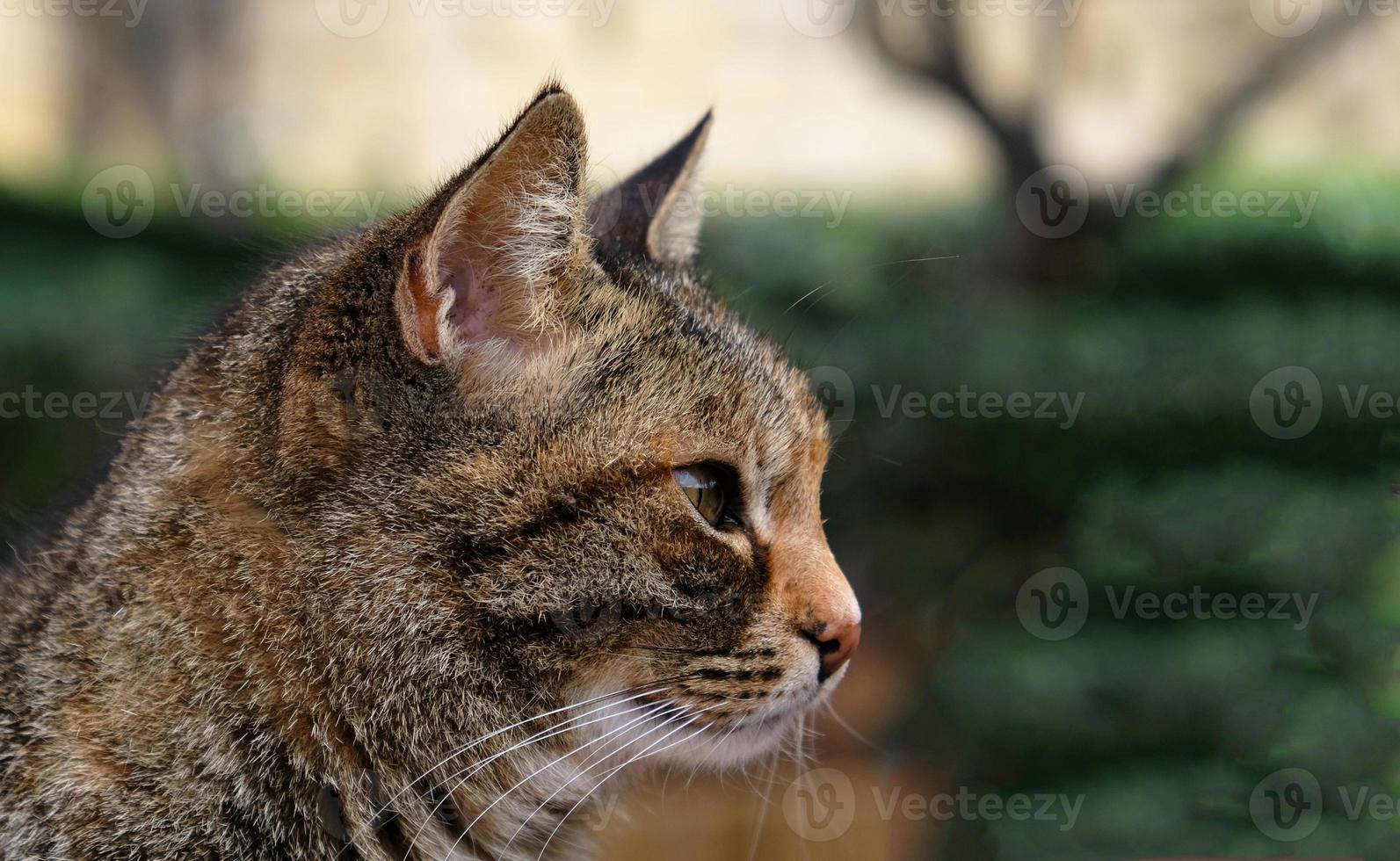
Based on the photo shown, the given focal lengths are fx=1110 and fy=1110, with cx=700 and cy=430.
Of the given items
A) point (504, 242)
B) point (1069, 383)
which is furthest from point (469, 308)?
point (1069, 383)

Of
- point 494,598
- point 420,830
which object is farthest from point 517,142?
point 420,830

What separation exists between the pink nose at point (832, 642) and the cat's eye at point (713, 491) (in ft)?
0.87

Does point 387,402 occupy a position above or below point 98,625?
above

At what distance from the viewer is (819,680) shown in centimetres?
222

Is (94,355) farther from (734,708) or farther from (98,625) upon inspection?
(734,708)

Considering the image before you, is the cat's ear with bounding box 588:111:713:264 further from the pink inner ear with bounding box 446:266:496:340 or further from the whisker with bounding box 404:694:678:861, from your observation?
the whisker with bounding box 404:694:678:861

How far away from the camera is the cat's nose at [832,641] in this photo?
2184mm

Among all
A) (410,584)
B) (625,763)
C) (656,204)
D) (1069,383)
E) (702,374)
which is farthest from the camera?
(1069,383)

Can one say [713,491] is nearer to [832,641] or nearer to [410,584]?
[832,641]

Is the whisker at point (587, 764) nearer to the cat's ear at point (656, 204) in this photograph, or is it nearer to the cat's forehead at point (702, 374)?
the cat's forehead at point (702, 374)

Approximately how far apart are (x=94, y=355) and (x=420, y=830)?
15.9 ft

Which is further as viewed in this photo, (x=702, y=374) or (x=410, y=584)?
(x=702, y=374)

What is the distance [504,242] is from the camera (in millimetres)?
1998

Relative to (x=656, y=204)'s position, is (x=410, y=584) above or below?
below
